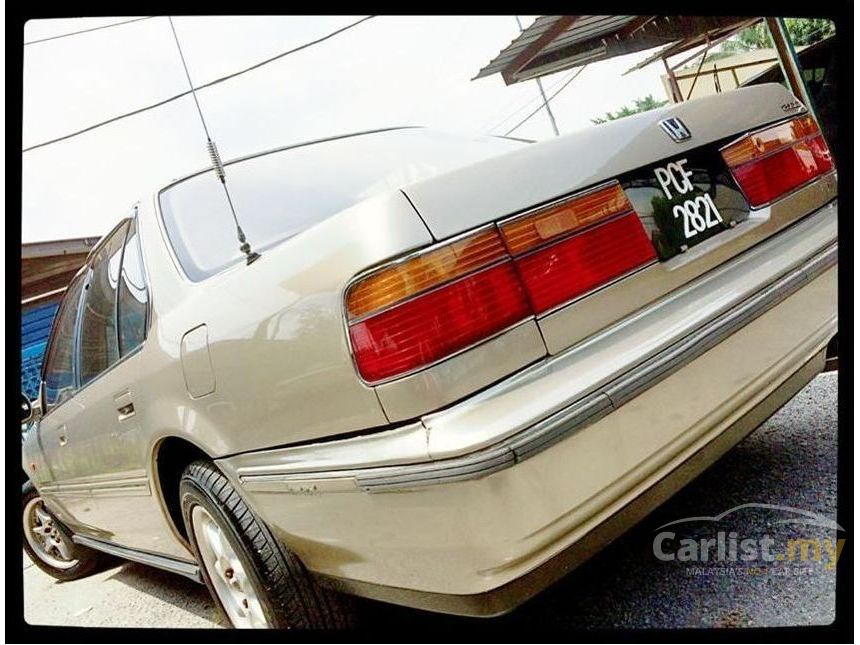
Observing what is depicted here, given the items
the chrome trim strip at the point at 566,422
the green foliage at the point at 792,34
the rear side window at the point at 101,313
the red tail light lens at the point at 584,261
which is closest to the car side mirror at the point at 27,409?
the rear side window at the point at 101,313

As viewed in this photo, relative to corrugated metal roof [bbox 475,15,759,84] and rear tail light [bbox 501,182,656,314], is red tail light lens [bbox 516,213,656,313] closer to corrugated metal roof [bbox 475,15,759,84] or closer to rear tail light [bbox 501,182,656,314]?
rear tail light [bbox 501,182,656,314]

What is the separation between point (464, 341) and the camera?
1205 mm

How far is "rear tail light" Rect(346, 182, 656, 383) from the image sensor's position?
1.20 m

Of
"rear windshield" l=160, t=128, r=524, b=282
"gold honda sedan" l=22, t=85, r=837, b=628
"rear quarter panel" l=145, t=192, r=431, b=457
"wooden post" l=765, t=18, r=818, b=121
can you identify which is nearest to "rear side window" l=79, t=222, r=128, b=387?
"gold honda sedan" l=22, t=85, r=837, b=628

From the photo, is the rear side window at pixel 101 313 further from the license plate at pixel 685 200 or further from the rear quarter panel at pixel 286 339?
the license plate at pixel 685 200

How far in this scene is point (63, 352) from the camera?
9.15 feet

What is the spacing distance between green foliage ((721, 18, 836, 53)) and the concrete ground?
128 centimetres

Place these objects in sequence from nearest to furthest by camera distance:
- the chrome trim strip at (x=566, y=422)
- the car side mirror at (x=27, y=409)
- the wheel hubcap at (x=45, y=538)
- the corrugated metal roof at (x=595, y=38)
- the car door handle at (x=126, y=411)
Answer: the chrome trim strip at (x=566, y=422)
the car door handle at (x=126, y=411)
the corrugated metal roof at (x=595, y=38)
the car side mirror at (x=27, y=409)
the wheel hubcap at (x=45, y=538)

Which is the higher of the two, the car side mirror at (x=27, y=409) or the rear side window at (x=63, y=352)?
the rear side window at (x=63, y=352)

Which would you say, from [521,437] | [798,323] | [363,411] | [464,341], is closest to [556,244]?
[464,341]

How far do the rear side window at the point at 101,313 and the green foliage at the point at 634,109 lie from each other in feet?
5.26

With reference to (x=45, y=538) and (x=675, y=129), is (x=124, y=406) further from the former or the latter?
(x=45, y=538)

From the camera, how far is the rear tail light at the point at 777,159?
1.63 m

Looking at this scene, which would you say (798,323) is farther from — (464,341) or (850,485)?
(464,341)
